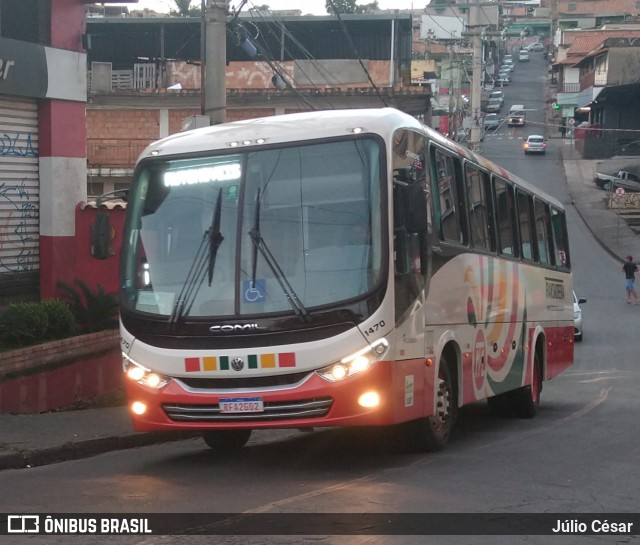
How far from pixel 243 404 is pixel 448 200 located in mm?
3448

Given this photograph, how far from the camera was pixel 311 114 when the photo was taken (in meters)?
10.3

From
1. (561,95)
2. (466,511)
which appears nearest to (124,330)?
(466,511)

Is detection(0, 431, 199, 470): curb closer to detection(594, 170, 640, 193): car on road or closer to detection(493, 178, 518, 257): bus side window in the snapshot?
detection(493, 178, 518, 257): bus side window

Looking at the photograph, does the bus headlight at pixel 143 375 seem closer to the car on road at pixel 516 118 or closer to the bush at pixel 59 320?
the bush at pixel 59 320

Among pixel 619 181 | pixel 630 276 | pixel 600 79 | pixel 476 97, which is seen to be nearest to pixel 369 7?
pixel 600 79

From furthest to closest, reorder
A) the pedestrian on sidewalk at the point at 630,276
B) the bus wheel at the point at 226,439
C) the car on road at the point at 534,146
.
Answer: the car on road at the point at 534,146
the pedestrian on sidewalk at the point at 630,276
the bus wheel at the point at 226,439

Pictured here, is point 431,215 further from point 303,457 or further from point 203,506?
point 203,506

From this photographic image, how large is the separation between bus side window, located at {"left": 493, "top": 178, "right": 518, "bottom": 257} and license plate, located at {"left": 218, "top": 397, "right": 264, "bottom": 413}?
5.44 meters

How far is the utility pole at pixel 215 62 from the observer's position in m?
15.5

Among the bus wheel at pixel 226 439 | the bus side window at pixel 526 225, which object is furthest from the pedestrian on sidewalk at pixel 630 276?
the bus wheel at pixel 226 439

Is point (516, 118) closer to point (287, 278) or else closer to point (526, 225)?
point (526, 225)

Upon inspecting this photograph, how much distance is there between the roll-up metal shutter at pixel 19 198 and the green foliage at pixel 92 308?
2.13 feet

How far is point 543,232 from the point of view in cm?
1691

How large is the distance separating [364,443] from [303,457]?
112cm
